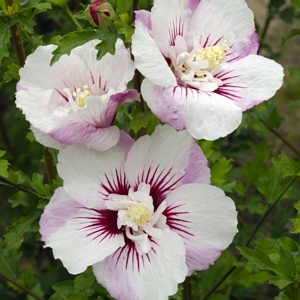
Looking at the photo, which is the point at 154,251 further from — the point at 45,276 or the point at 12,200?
the point at 45,276

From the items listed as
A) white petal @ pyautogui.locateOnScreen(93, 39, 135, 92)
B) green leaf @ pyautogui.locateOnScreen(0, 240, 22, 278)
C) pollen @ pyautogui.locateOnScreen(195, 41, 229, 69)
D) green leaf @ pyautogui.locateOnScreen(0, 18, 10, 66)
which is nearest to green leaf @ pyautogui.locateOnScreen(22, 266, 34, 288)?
green leaf @ pyautogui.locateOnScreen(0, 240, 22, 278)

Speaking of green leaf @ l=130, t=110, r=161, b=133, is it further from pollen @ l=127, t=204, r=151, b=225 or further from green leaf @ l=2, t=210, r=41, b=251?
green leaf @ l=2, t=210, r=41, b=251

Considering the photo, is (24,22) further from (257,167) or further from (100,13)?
(257,167)

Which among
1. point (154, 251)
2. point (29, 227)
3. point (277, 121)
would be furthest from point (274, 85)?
point (277, 121)

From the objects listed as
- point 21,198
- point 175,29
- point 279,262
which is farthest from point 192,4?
point 21,198

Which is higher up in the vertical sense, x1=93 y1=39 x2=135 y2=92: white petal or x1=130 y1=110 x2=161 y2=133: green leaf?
x1=93 y1=39 x2=135 y2=92: white petal

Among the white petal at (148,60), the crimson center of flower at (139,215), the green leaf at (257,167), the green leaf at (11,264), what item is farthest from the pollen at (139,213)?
the green leaf at (257,167)
